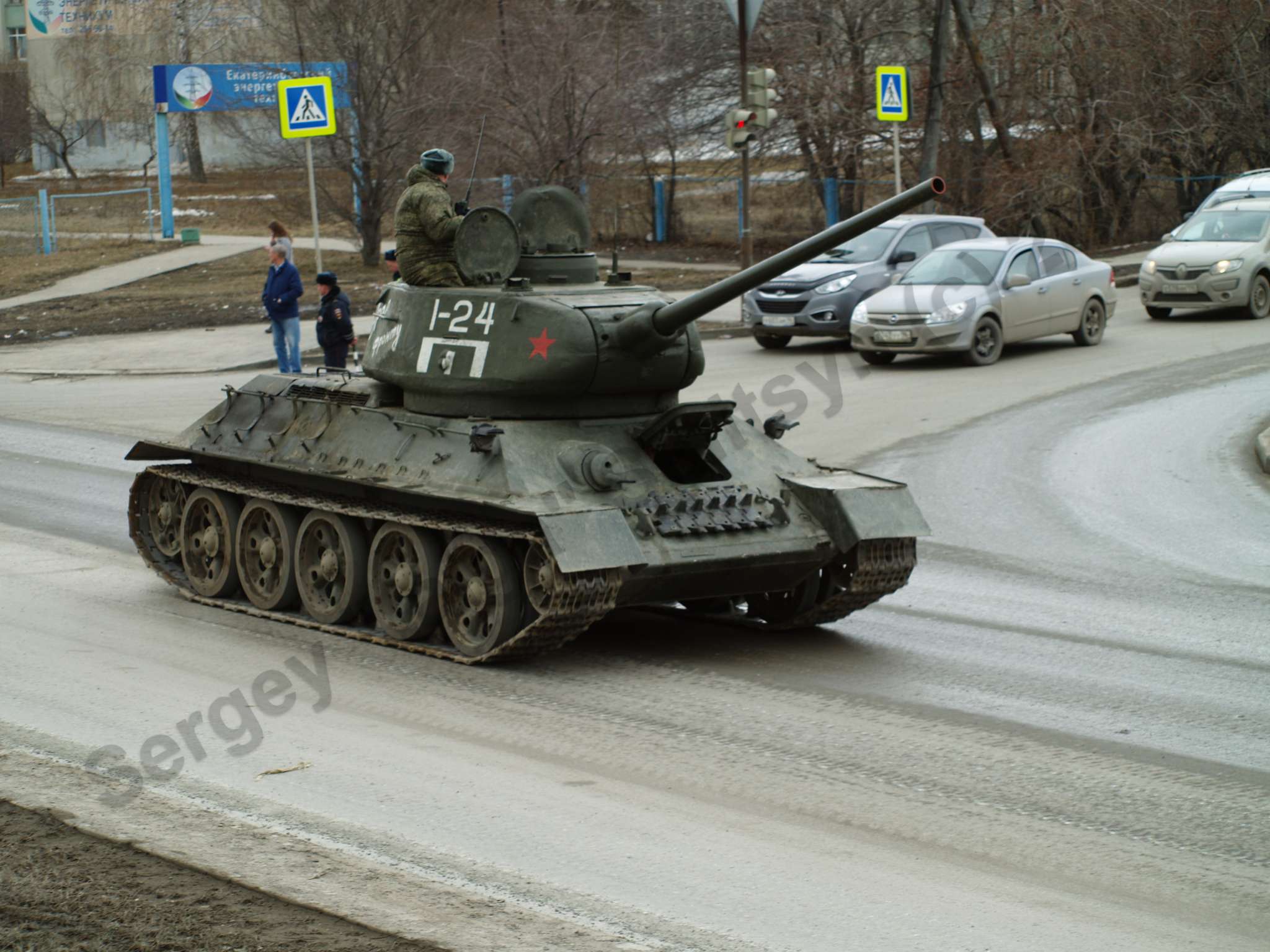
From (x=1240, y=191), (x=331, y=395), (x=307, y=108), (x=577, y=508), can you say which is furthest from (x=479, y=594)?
(x=1240, y=191)

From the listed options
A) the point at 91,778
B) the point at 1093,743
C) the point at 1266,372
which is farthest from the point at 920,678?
the point at 1266,372

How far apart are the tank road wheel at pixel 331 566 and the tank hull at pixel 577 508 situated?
0.03 m

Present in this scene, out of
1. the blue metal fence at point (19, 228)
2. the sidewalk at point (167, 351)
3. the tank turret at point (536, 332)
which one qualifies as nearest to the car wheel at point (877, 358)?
the sidewalk at point (167, 351)

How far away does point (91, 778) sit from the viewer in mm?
7309

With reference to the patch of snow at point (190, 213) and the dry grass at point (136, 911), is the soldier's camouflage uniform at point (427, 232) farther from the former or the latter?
the patch of snow at point (190, 213)

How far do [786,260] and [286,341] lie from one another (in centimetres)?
1294

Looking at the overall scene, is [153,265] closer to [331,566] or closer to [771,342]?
[771,342]

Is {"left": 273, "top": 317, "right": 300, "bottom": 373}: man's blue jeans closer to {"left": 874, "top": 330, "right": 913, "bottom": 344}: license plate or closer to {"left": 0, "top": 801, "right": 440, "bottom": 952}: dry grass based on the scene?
{"left": 874, "top": 330, "right": 913, "bottom": 344}: license plate

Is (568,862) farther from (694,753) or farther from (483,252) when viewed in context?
(483,252)

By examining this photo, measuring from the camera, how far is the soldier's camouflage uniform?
33.8 ft

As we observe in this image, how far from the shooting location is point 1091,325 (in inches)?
879

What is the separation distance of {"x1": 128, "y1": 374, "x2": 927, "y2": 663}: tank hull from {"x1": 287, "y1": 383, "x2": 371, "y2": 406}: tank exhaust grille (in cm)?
2

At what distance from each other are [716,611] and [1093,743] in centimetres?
322

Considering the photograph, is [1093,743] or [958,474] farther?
[958,474]
